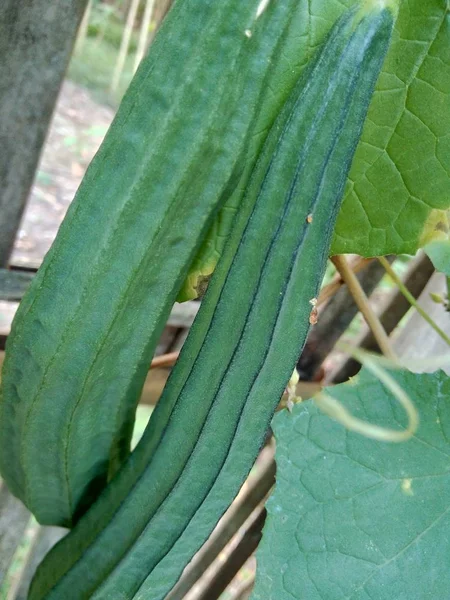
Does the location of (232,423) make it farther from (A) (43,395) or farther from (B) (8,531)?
(B) (8,531)

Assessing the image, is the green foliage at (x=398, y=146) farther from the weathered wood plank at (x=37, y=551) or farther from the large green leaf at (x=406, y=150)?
the weathered wood plank at (x=37, y=551)

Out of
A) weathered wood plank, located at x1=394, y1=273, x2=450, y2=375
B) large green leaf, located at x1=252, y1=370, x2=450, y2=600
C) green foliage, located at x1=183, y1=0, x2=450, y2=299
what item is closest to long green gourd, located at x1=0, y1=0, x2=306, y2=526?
green foliage, located at x1=183, y1=0, x2=450, y2=299

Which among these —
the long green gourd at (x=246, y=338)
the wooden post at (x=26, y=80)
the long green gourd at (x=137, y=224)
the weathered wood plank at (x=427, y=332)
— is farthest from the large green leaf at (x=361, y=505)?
the wooden post at (x=26, y=80)

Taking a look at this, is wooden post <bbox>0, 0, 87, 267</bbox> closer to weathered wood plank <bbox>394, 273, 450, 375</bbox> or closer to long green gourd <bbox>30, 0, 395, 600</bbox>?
long green gourd <bbox>30, 0, 395, 600</bbox>

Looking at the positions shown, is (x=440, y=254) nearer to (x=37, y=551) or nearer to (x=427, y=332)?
(x=427, y=332)

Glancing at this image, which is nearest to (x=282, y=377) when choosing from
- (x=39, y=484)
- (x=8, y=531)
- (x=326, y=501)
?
(x=326, y=501)

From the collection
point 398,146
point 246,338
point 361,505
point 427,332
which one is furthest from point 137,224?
point 427,332
